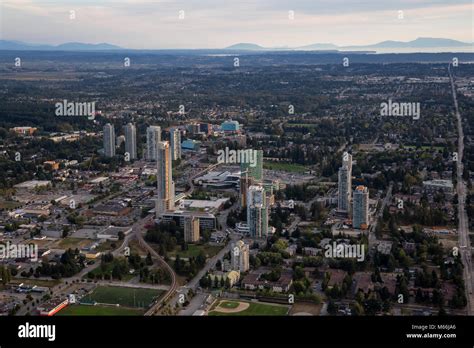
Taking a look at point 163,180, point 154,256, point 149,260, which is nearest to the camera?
point 149,260

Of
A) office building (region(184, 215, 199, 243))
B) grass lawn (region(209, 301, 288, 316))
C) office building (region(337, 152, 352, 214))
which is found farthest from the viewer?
office building (region(337, 152, 352, 214))

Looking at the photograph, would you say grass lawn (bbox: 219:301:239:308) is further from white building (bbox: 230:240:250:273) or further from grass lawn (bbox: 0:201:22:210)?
grass lawn (bbox: 0:201:22:210)

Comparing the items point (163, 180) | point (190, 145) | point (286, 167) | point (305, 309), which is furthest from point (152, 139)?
point (305, 309)

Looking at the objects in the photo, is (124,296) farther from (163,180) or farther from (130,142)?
(130,142)

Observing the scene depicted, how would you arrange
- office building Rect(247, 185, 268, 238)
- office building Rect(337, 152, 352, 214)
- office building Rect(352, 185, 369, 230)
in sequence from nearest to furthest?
office building Rect(247, 185, 268, 238)
office building Rect(352, 185, 369, 230)
office building Rect(337, 152, 352, 214)

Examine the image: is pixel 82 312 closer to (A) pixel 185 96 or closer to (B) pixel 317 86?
(A) pixel 185 96

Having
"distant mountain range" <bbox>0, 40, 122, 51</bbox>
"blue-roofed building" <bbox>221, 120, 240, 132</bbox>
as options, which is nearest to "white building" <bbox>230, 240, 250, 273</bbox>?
"blue-roofed building" <bbox>221, 120, 240, 132</bbox>

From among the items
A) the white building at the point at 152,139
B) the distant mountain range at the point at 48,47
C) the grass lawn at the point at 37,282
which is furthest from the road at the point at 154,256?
the distant mountain range at the point at 48,47
